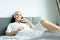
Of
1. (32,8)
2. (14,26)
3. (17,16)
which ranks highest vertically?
(32,8)

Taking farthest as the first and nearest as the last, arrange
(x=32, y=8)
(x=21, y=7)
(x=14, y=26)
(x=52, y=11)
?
(x=52, y=11) < (x=32, y=8) < (x=21, y=7) < (x=14, y=26)

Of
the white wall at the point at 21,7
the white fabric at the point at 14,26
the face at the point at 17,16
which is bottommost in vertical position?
the white fabric at the point at 14,26

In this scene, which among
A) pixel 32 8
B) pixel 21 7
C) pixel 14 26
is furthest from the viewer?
pixel 32 8

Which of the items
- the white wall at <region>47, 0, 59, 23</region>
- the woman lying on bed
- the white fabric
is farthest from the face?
the white wall at <region>47, 0, 59, 23</region>

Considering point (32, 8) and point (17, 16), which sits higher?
point (32, 8)

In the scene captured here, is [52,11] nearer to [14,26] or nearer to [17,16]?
[17,16]

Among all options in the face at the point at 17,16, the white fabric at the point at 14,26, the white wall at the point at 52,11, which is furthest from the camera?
the white wall at the point at 52,11

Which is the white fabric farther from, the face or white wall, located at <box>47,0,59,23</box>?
white wall, located at <box>47,0,59,23</box>

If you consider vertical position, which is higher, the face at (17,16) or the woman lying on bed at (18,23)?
the face at (17,16)

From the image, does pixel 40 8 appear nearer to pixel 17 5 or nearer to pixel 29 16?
pixel 29 16

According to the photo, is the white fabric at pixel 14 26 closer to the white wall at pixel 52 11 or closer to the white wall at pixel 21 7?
the white wall at pixel 21 7

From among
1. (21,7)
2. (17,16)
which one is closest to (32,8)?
(21,7)

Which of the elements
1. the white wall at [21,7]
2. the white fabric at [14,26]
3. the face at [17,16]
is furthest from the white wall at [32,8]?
the white fabric at [14,26]

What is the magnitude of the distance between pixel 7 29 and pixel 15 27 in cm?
17
